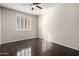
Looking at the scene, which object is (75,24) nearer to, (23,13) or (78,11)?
(78,11)

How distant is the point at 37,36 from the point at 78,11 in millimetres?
4811

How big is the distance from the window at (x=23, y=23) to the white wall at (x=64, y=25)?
2.01m

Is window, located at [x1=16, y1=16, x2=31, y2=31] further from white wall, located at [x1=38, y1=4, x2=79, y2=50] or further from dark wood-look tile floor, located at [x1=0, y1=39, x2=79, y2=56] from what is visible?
dark wood-look tile floor, located at [x1=0, y1=39, x2=79, y2=56]

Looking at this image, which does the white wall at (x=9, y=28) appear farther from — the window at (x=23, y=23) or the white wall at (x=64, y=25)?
the white wall at (x=64, y=25)

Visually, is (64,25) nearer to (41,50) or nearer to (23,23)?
(41,50)

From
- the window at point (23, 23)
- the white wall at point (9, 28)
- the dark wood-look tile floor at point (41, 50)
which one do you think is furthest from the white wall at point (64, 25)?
the white wall at point (9, 28)

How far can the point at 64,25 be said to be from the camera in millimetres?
3947

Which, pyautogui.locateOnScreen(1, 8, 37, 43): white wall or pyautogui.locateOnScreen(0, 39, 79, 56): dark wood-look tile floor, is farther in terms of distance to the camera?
pyautogui.locateOnScreen(1, 8, 37, 43): white wall

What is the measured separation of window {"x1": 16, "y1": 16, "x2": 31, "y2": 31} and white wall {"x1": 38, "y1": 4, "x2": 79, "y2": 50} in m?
2.01

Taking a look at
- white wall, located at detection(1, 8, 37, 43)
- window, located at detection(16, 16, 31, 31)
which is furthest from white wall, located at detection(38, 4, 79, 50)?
white wall, located at detection(1, 8, 37, 43)

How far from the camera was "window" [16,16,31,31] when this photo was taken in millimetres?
5602

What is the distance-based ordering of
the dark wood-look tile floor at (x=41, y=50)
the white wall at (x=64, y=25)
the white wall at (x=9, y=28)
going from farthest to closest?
1. the white wall at (x=9, y=28)
2. the white wall at (x=64, y=25)
3. the dark wood-look tile floor at (x=41, y=50)

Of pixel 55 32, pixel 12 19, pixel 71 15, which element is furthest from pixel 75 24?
pixel 12 19

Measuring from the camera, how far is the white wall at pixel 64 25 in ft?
10.8
